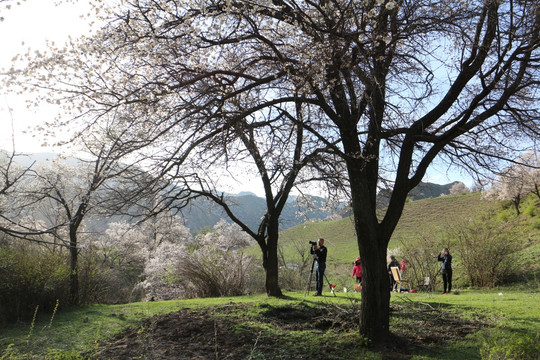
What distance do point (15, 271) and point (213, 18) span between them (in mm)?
7839

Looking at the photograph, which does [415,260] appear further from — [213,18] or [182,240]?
[182,240]

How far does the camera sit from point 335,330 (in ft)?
20.7

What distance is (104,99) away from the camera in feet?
17.1

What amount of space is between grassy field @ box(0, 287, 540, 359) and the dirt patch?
2cm

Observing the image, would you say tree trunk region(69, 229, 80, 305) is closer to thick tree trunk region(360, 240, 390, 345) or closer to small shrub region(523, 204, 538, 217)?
thick tree trunk region(360, 240, 390, 345)

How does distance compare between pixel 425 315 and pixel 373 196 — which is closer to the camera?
pixel 373 196

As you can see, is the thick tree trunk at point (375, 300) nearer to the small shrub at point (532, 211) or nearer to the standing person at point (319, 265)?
the standing person at point (319, 265)

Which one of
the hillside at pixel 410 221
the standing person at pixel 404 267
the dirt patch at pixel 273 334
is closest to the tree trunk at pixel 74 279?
the dirt patch at pixel 273 334

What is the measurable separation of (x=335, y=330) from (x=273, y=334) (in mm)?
1082

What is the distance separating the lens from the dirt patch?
5.05 metres

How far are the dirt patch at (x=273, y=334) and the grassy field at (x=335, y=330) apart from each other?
2 centimetres

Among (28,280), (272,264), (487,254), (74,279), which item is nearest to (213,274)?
(272,264)

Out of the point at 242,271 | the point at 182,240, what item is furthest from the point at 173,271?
the point at 182,240

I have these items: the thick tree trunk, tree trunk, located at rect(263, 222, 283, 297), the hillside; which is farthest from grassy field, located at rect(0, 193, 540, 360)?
the hillside
